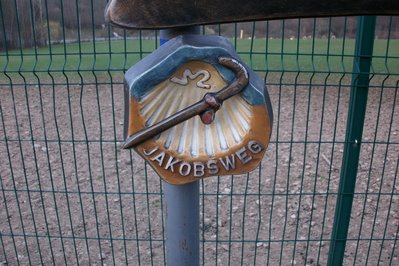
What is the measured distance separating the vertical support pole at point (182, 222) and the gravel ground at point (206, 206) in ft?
3.28

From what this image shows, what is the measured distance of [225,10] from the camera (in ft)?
3.97

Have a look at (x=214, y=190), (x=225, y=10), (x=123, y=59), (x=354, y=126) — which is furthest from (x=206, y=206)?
(x=123, y=59)

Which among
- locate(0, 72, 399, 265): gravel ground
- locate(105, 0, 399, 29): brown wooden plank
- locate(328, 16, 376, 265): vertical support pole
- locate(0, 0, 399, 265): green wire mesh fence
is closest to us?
locate(105, 0, 399, 29): brown wooden plank

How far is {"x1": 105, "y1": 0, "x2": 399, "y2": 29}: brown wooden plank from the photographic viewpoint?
3.90 ft

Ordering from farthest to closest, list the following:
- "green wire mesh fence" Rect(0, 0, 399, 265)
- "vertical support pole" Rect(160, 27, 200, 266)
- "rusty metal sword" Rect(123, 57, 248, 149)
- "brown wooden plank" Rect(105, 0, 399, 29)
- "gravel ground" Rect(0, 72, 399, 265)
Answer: "gravel ground" Rect(0, 72, 399, 265), "green wire mesh fence" Rect(0, 0, 399, 265), "vertical support pole" Rect(160, 27, 200, 266), "rusty metal sword" Rect(123, 57, 248, 149), "brown wooden plank" Rect(105, 0, 399, 29)

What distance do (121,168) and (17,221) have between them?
1.24 meters

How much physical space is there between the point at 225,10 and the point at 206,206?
9.86 ft

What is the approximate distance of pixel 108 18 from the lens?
1.28 m

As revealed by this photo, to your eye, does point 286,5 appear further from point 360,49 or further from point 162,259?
point 162,259

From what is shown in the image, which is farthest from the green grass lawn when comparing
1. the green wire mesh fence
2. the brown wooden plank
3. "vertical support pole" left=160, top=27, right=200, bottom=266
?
the brown wooden plank

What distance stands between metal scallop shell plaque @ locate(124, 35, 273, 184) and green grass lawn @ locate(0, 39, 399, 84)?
111cm

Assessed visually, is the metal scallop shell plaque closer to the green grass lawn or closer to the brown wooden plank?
the brown wooden plank

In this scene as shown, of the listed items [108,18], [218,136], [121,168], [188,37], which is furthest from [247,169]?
[121,168]

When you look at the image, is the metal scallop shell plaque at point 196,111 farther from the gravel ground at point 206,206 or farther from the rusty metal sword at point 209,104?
the gravel ground at point 206,206
